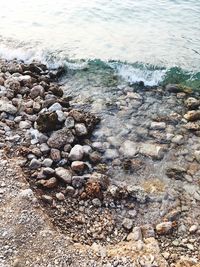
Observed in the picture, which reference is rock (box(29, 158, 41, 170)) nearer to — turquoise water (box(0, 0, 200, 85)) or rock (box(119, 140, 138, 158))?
rock (box(119, 140, 138, 158))

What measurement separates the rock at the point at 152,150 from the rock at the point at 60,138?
1083 mm

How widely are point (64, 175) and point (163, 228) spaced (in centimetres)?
142

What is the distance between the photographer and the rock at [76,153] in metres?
5.35

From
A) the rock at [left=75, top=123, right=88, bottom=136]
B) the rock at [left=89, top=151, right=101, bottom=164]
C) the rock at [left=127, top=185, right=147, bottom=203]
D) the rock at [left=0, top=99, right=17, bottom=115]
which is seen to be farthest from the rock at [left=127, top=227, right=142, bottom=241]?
the rock at [left=0, top=99, right=17, bottom=115]

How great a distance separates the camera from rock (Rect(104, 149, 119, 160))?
5619 mm

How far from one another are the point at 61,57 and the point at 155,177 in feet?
13.9

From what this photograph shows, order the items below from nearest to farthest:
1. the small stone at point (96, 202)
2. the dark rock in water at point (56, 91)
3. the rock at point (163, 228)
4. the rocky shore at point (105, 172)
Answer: the rocky shore at point (105, 172)
the rock at point (163, 228)
the small stone at point (96, 202)
the dark rock in water at point (56, 91)

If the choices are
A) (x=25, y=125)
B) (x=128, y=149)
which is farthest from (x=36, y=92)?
(x=128, y=149)

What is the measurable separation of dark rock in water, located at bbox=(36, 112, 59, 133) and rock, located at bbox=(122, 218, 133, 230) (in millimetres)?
1984

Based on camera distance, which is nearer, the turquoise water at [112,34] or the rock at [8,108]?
the rock at [8,108]

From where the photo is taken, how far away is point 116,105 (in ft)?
22.6

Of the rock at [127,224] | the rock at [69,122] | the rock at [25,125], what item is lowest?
the rock at [127,224]

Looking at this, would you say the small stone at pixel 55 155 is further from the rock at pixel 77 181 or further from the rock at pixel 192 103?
the rock at pixel 192 103

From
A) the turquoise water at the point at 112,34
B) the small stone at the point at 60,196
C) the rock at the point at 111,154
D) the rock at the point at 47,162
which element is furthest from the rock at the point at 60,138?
the turquoise water at the point at 112,34
